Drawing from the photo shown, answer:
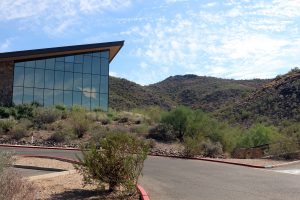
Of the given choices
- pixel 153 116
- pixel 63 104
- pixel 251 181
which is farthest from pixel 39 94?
pixel 251 181

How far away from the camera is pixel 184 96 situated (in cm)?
9175

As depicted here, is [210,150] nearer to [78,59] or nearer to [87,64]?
[87,64]

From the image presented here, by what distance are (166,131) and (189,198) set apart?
2252 cm

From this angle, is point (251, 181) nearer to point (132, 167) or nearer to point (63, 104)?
point (132, 167)

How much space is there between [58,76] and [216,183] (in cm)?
3542

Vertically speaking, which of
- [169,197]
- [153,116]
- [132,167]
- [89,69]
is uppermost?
[89,69]

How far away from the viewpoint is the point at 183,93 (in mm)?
93625

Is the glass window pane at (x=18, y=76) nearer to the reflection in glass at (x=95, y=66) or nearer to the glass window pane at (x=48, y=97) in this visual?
the glass window pane at (x=48, y=97)

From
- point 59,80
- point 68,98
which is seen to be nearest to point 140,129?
point 68,98

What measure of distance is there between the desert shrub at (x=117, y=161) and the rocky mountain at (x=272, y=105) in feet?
140

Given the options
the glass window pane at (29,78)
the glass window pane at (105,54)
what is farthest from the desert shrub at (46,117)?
the glass window pane at (105,54)

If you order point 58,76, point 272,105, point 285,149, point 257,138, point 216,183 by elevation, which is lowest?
point 216,183

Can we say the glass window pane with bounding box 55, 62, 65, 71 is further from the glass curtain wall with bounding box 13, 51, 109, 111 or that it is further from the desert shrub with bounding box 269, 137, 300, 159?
the desert shrub with bounding box 269, 137, 300, 159

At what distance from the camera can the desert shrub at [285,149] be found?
2472cm
